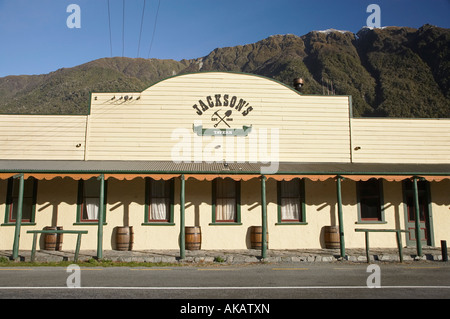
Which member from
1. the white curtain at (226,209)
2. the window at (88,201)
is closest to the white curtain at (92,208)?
the window at (88,201)

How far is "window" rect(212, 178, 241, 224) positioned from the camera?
1306cm

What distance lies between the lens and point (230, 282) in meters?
7.89

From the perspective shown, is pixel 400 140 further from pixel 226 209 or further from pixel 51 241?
pixel 51 241

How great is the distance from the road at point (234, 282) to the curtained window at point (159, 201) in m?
→ 3.14

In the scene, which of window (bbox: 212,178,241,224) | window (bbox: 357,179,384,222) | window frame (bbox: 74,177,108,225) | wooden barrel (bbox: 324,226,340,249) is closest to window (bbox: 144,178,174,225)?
window frame (bbox: 74,177,108,225)

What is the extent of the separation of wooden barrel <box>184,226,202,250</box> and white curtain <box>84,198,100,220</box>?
10.7ft

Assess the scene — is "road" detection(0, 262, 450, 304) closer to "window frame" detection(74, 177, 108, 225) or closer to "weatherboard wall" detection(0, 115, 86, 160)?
"window frame" detection(74, 177, 108, 225)

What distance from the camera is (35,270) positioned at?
9352 mm

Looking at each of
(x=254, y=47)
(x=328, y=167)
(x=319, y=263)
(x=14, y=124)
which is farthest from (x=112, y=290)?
(x=254, y=47)

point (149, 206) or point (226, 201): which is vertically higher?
point (226, 201)

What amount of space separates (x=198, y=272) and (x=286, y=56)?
116048mm

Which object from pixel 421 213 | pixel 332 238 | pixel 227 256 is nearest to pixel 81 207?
pixel 227 256

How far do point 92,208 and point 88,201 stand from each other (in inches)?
11.0

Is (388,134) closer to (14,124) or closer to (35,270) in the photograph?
(35,270)
